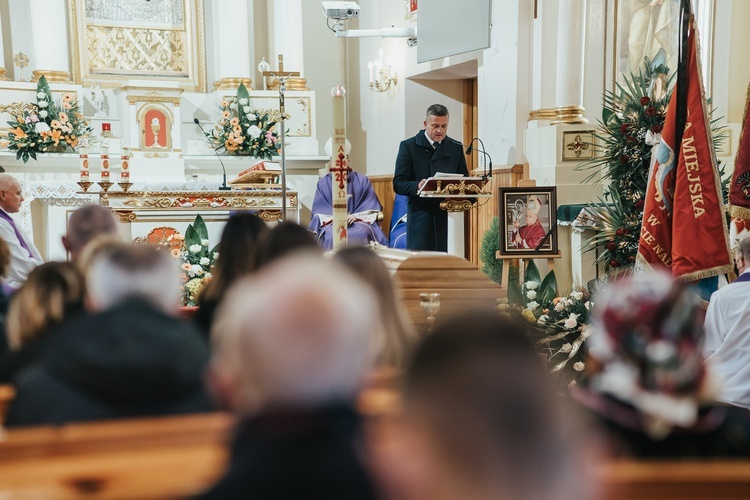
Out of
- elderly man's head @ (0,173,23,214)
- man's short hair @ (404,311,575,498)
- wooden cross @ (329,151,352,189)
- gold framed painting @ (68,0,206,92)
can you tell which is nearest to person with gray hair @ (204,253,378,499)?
man's short hair @ (404,311,575,498)

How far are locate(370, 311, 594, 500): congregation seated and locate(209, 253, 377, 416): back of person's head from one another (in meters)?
0.10

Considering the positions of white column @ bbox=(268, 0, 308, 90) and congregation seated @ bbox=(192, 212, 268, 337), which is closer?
congregation seated @ bbox=(192, 212, 268, 337)

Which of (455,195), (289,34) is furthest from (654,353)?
(289,34)

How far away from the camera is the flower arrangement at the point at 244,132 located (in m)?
9.88

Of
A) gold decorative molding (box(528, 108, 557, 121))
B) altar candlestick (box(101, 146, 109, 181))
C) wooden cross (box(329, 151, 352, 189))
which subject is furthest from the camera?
gold decorative molding (box(528, 108, 557, 121))

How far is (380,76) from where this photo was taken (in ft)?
36.1

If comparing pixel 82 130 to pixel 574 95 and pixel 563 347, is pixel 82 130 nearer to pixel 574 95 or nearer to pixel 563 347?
pixel 574 95

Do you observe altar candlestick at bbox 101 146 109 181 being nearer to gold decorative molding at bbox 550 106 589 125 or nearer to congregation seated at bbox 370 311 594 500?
gold decorative molding at bbox 550 106 589 125

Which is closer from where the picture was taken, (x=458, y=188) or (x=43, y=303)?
(x=43, y=303)

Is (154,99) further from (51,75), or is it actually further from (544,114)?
(544,114)

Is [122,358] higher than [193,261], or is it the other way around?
[122,358]

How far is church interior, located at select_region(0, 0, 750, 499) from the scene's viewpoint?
57.6 inches

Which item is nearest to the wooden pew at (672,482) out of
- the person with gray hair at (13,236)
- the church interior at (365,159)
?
the church interior at (365,159)

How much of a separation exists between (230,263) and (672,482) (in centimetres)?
167
